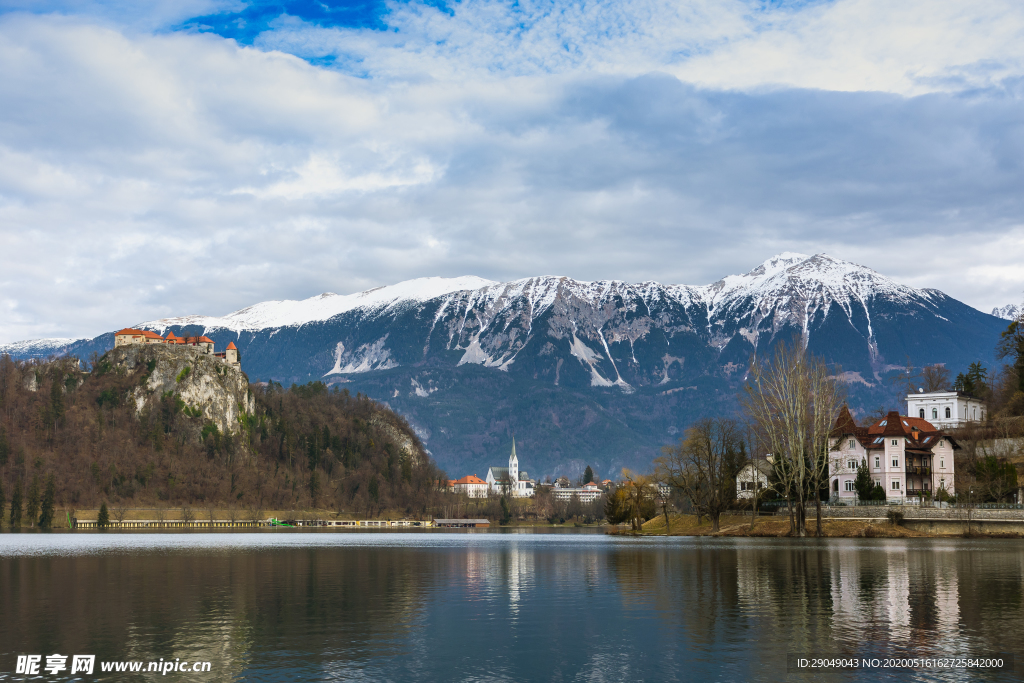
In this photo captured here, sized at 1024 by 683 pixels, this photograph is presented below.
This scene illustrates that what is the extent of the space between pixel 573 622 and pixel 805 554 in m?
45.1

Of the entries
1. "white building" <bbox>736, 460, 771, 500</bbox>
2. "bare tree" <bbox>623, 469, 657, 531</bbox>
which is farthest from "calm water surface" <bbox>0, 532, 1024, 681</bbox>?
"bare tree" <bbox>623, 469, 657, 531</bbox>

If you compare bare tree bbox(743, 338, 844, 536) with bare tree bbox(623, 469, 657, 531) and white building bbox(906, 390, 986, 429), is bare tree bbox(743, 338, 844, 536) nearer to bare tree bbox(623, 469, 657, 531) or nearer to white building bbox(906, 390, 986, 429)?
bare tree bbox(623, 469, 657, 531)

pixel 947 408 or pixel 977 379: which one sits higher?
pixel 977 379

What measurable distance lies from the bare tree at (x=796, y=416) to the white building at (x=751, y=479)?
15.7 metres

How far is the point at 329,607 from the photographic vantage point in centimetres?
4028

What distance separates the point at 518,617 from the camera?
3731cm

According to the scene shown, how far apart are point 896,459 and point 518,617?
96095 mm

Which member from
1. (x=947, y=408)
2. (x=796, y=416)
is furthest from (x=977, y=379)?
(x=796, y=416)

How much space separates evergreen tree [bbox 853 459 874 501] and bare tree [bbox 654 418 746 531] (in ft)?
51.9

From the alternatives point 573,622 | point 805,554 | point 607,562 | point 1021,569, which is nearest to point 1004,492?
point 805,554

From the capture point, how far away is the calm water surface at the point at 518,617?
27.4 meters

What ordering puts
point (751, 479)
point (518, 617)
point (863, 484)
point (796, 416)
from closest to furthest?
point (518, 617) → point (796, 416) → point (863, 484) → point (751, 479)

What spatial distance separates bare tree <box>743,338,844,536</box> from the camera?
348 feet

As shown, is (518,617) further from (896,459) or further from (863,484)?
(896,459)
